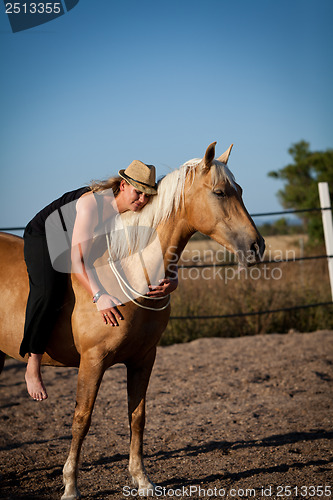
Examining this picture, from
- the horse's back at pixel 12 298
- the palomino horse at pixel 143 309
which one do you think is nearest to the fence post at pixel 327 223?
the palomino horse at pixel 143 309

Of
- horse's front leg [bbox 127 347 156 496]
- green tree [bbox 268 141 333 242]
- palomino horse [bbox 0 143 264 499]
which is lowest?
horse's front leg [bbox 127 347 156 496]

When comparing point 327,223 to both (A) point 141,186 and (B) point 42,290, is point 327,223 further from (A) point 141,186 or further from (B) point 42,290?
(B) point 42,290

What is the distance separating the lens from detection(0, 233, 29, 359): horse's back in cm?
268

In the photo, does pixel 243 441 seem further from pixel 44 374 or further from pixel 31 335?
pixel 44 374

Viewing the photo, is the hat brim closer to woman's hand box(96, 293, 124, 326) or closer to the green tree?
woman's hand box(96, 293, 124, 326)

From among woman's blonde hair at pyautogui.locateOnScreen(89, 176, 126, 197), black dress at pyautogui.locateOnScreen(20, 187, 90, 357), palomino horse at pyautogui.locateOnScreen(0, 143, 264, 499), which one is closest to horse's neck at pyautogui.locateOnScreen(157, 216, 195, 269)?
palomino horse at pyautogui.locateOnScreen(0, 143, 264, 499)

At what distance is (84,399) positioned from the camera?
240 centimetres

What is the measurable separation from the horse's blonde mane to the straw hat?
67 millimetres

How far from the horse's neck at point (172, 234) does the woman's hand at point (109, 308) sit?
0.36 meters

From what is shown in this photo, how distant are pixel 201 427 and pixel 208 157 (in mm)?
2607

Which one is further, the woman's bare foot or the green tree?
the green tree

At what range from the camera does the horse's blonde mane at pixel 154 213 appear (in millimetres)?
2342

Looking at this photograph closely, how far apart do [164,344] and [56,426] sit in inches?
121

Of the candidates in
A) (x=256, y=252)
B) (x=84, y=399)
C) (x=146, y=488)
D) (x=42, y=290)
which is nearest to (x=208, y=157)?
(x=256, y=252)
